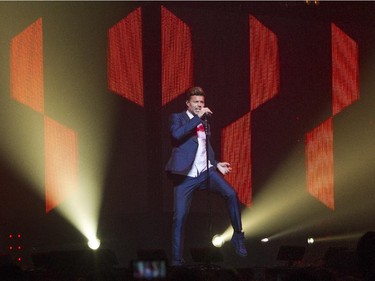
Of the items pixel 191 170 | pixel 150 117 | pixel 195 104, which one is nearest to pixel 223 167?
pixel 191 170

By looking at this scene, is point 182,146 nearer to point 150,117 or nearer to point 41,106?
point 150,117

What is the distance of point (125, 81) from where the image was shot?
10.4 meters

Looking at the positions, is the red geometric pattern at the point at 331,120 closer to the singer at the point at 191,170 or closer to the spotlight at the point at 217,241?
the spotlight at the point at 217,241

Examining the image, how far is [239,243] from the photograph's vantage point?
1006 cm

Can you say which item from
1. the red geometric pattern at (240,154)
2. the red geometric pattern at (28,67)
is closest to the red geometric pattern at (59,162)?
the red geometric pattern at (28,67)

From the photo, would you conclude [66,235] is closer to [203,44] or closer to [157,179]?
[157,179]

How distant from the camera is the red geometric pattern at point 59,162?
10.0 meters

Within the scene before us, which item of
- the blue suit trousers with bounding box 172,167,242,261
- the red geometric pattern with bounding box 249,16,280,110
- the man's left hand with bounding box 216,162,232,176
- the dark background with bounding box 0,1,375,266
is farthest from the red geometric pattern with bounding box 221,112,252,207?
the blue suit trousers with bounding box 172,167,242,261

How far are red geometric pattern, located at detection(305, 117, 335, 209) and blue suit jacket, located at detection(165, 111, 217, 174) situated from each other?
2.01 m

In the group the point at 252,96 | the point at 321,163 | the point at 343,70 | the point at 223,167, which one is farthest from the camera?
the point at 343,70

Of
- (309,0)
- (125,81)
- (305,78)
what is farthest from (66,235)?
(309,0)

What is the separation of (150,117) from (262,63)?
188 cm

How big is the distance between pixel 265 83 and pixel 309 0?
4.55 ft

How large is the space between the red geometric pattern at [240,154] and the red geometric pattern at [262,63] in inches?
14.5
